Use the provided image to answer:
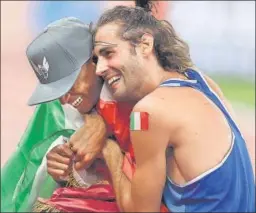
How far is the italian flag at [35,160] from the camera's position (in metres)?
1.95

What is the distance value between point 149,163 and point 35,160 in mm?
499

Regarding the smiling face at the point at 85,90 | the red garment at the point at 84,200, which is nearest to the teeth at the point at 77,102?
the smiling face at the point at 85,90

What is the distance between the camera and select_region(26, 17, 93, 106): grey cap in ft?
5.93

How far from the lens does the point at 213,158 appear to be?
1.59 m

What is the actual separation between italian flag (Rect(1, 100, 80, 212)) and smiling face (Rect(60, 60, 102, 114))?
124mm

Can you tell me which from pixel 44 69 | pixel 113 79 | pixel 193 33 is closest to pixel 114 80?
pixel 113 79

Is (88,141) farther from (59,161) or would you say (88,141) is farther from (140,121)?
(140,121)

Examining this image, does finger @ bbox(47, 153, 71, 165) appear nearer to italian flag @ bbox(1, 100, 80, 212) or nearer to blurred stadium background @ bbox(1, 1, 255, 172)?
italian flag @ bbox(1, 100, 80, 212)

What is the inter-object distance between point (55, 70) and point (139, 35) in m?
0.26

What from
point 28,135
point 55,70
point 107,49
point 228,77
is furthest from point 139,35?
point 228,77

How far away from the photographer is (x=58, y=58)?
5.96 feet

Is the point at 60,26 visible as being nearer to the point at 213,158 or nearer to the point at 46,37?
the point at 46,37

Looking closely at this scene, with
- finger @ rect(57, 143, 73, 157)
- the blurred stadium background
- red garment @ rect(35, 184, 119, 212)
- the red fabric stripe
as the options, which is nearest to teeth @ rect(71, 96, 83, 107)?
finger @ rect(57, 143, 73, 157)

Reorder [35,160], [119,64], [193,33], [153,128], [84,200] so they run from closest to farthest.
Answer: [153,128] < [119,64] < [84,200] < [35,160] < [193,33]
